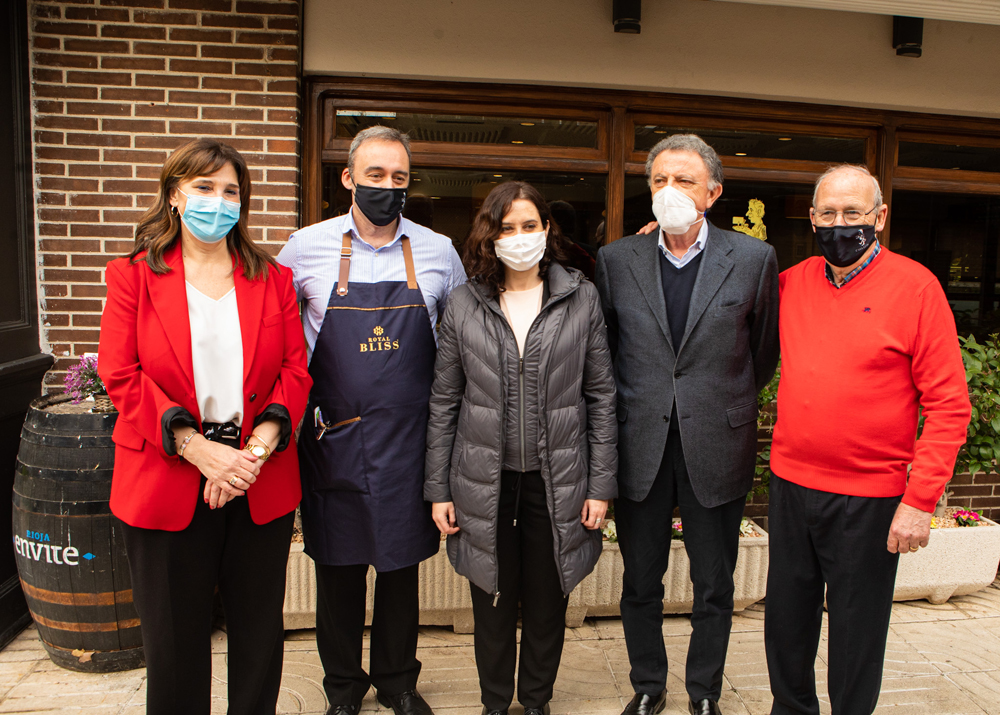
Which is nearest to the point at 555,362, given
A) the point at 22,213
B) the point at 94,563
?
the point at 94,563

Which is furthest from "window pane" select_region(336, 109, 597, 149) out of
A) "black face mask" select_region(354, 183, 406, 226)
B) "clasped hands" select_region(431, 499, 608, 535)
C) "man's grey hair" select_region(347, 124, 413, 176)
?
"clasped hands" select_region(431, 499, 608, 535)

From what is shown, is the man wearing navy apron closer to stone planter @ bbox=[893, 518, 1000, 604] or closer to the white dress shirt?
the white dress shirt

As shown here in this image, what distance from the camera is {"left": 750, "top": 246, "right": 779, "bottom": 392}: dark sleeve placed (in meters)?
2.55

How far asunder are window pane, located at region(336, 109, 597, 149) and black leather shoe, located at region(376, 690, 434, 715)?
8.85 feet

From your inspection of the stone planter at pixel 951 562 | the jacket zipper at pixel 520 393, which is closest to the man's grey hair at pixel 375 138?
the jacket zipper at pixel 520 393

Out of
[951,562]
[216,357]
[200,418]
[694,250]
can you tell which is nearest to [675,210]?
[694,250]

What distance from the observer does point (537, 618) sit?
2564mm

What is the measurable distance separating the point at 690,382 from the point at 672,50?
223 centimetres

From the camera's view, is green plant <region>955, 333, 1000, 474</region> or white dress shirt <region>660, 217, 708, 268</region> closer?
white dress shirt <region>660, 217, 708, 268</region>

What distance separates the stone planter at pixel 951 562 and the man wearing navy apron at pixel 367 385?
262 centimetres

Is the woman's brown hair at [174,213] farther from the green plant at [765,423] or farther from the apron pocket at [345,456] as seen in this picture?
the green plant at [765,423]

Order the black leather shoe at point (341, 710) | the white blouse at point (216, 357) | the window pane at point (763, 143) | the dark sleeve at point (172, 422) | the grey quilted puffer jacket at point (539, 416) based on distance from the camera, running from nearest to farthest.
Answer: the dark sleeve at point (172, 422)
the white blouse at point (216, 357)
the grey quilted puffer jacket at point (539, 416)
the black leather shoe at point (341, 710)
the window pane at point (763, 143)

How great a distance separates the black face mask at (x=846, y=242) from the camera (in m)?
2.22

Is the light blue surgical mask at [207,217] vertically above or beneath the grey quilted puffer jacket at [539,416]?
above
